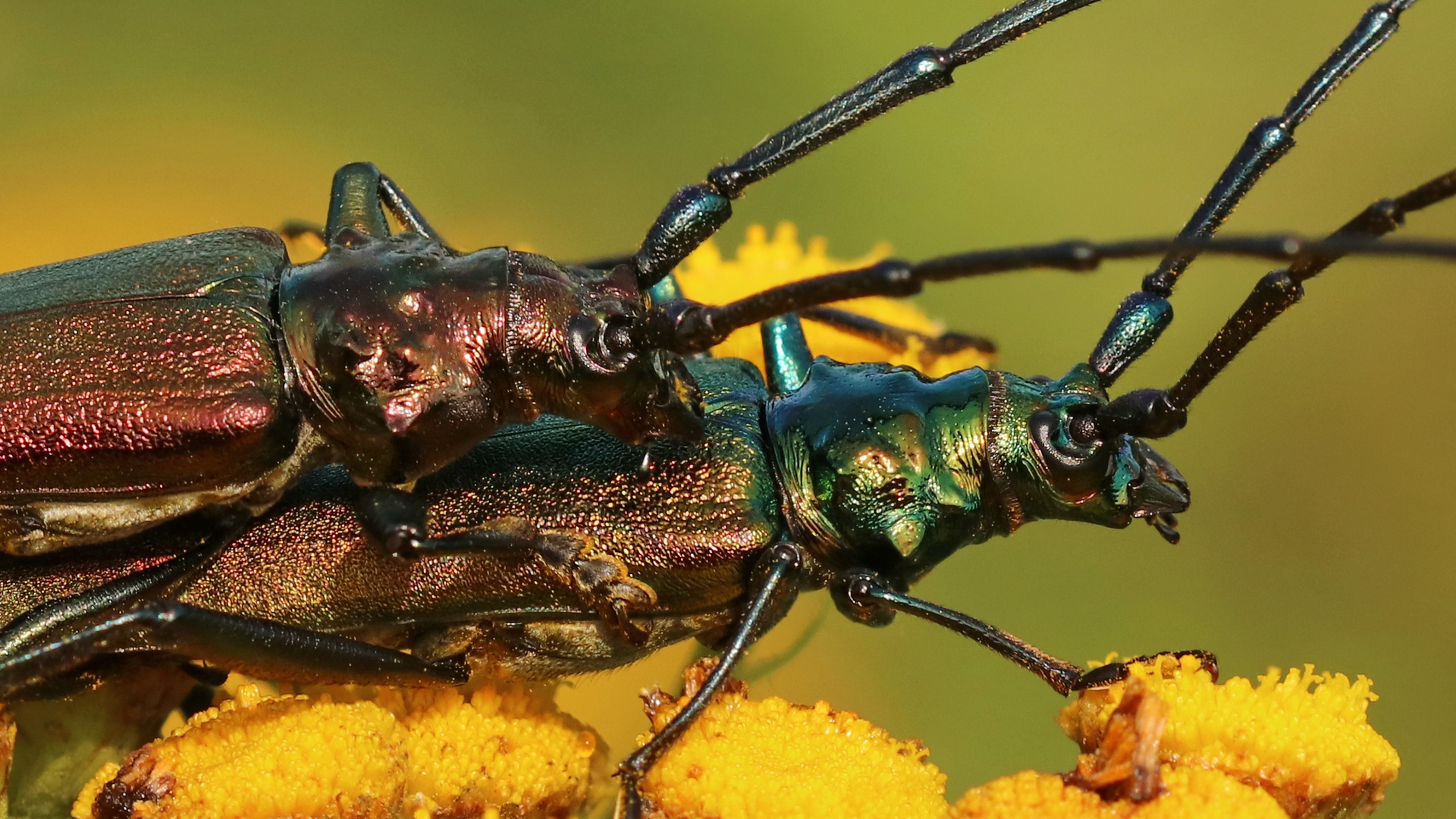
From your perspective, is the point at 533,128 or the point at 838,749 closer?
the point at 838,749

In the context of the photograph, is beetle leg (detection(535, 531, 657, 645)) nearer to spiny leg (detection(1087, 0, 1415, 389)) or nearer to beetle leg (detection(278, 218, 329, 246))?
spiny leg (detection(1087, 0, 1415, 389))

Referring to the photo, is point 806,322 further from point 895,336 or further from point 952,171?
point 952,171

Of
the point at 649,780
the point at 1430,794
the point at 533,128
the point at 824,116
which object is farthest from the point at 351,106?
the point at 1430,794

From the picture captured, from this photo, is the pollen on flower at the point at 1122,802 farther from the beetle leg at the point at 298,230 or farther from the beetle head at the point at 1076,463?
the beetle leg at the point at 298,230

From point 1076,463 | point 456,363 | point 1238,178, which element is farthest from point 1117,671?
point 456,363

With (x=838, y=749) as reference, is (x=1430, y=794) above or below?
above

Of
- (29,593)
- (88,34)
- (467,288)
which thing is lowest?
(29,593)

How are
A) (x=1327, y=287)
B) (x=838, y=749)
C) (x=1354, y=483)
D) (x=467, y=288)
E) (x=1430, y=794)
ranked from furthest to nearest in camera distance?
(x=1327, y=287) → (x=1354, y=483) → (x=1430, y=794) → (x=467, y=288) → (x=838, y=749)

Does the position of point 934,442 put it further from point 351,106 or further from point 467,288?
point 351,106
